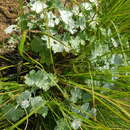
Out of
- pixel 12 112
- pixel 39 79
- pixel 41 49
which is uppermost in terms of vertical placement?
pixel 41 49

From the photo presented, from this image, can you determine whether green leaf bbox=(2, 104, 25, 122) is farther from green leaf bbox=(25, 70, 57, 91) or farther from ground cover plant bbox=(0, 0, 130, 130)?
green leaf bbox=(25, 70, 57, 91)

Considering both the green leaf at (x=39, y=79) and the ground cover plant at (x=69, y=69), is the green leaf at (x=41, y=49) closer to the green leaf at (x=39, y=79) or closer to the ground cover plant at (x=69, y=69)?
the ground cover plant at (x=69, y=69)

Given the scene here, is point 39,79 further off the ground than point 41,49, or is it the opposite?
point 41,49

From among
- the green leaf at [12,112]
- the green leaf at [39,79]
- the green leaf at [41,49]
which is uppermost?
the green leaf at [41,49]

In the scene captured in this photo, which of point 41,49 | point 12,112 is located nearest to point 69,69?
point 41,49

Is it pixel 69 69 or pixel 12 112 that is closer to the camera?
pixel 12 112

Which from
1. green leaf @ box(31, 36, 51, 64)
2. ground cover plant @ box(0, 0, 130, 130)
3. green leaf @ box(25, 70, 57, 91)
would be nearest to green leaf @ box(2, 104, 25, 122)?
ground cover plant @ box(0, 0, 130, 130)

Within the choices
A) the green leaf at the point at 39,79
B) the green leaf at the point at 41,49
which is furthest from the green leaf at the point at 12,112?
the green leaf at the point at 41,49

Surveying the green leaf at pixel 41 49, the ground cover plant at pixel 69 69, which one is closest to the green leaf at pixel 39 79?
the ground cover plant at pixel 69 69

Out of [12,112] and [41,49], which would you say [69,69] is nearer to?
[41,49]

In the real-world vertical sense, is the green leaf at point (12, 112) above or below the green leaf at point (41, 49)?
below
